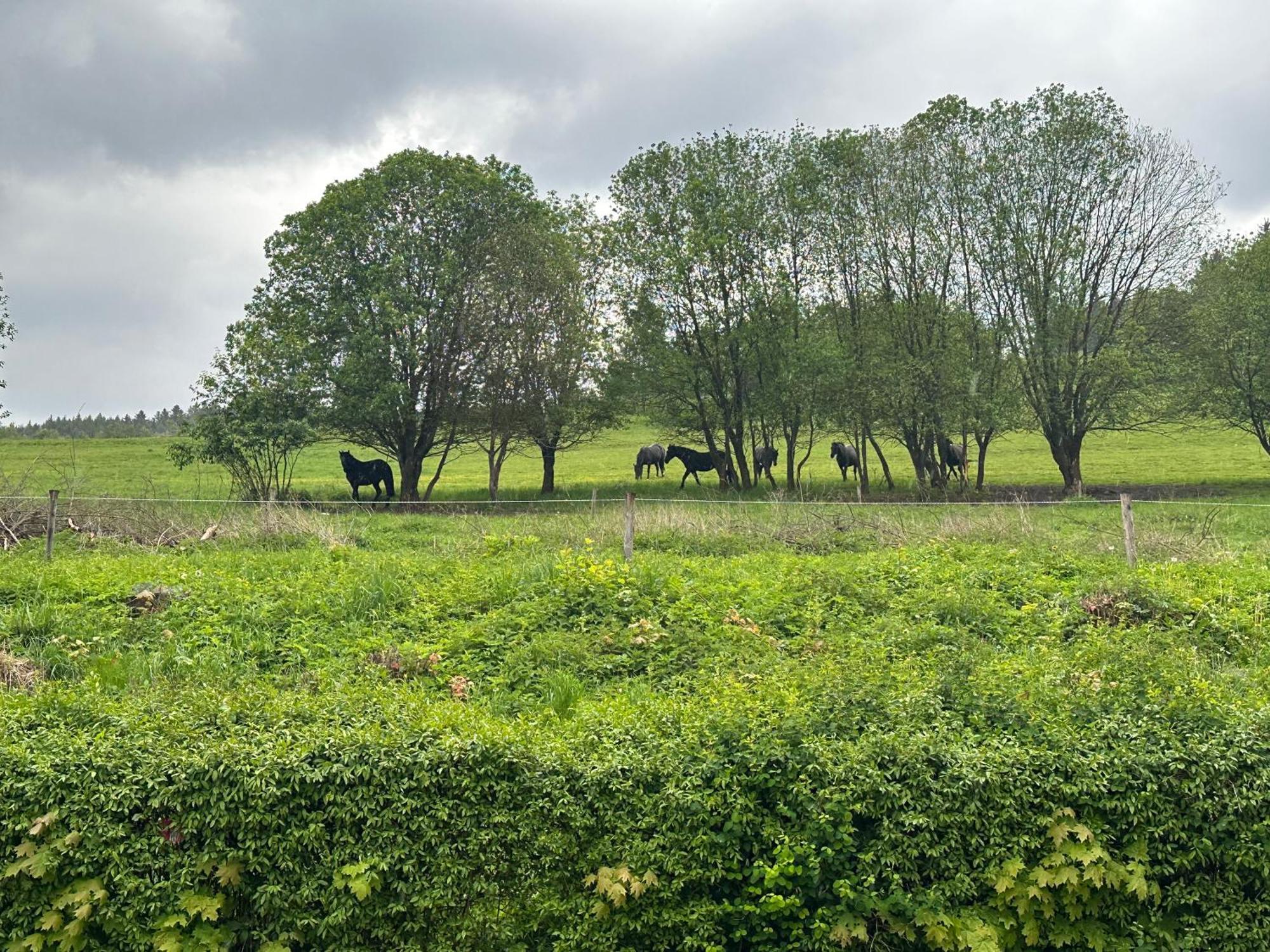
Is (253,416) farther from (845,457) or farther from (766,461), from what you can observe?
(845,457)

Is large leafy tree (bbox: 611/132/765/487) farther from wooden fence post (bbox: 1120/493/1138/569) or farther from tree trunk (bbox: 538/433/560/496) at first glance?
wooden fence post (bbox: 1120/493/1138/569)

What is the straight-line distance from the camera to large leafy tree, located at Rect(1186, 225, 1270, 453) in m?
29.6

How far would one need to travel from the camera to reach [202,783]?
17.1 ft

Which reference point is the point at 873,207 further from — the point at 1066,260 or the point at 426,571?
the point at 426,571

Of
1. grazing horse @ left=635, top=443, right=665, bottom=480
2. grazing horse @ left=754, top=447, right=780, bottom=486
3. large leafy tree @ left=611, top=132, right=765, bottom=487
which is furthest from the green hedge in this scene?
grazing horse @ left=635, top=443, right=665, bottom=480

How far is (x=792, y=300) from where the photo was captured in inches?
1244

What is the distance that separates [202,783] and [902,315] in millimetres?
30674

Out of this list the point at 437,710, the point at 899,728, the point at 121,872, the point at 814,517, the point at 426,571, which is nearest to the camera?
the point at 121,872

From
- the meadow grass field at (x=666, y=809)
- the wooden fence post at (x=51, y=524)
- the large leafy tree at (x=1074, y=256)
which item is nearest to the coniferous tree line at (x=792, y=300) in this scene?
the large leafy tree at (x=1074, y=256)

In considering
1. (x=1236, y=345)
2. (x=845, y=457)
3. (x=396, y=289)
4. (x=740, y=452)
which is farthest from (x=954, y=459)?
(x=396, y=289)

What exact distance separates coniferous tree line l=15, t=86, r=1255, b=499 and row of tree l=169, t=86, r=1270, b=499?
3.4 inches

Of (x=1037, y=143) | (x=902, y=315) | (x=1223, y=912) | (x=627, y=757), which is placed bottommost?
(x=1223, y=912)

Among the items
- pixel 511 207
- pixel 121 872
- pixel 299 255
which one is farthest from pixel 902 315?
pixel 121 872

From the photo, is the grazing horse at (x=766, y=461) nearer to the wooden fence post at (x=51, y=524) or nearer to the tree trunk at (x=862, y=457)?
the tree trunk at (x=862, y=457)
